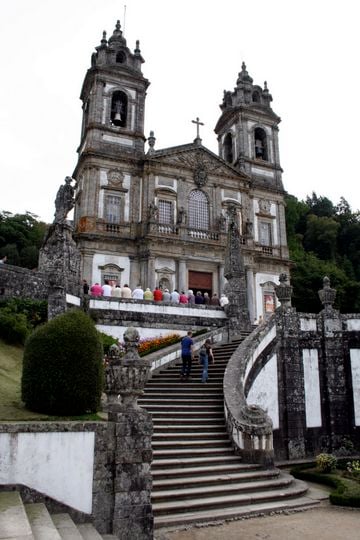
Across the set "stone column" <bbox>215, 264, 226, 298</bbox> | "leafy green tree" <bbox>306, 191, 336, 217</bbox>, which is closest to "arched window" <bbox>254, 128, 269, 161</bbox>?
"stone column" <bbox>215, 264, 226, 298</bbox>

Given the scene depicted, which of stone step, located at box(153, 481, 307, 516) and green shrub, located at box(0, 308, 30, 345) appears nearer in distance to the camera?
stone step, located at box(153, 481, 307, 516)

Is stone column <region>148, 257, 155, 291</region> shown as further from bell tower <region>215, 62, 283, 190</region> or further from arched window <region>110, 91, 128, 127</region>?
bell tower <region>215, 62, 283, 190</region>

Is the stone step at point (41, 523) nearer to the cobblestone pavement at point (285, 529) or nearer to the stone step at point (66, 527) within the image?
the stone step at point (66, 527)

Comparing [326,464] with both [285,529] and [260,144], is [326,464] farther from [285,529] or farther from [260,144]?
[260,144]

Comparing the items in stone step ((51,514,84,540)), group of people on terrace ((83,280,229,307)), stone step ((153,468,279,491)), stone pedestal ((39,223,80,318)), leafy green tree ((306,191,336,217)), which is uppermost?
leafy green tree ((306,191,336,217))

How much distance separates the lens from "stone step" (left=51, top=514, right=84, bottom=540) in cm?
493

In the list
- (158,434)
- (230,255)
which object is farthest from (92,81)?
(158,434)

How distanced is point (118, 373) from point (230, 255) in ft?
39.2

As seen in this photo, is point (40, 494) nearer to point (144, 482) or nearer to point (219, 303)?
point (144, 482)

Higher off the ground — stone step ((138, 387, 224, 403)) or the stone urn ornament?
the stone urn ornament

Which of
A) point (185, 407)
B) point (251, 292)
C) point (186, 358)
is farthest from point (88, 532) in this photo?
point (251, 292)

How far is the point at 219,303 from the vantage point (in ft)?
63.1

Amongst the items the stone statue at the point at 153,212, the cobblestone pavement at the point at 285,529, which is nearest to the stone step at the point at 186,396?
the cobblestone pavement at the point at 285,529

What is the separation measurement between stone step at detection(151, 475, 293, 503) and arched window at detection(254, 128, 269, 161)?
2897 centimetres
